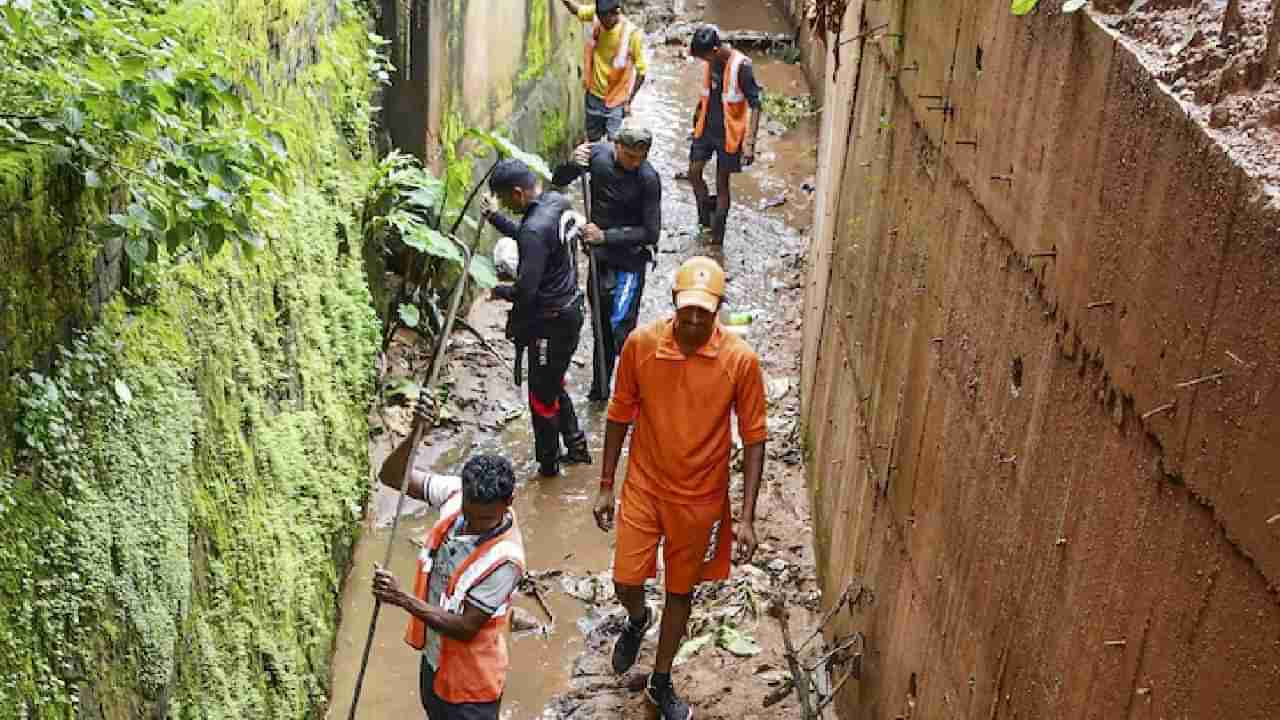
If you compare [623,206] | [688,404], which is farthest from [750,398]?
[623,206]

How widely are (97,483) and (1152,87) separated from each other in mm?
2857

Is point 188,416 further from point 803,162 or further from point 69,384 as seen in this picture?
point 803,162

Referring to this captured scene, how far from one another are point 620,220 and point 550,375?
1249mm

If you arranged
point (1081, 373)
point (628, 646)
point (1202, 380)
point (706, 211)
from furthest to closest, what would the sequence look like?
point (706, 211), point (628, 646), point (1081, 373), point (1202, 380)

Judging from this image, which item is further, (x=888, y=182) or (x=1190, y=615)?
(x=888, y=182)

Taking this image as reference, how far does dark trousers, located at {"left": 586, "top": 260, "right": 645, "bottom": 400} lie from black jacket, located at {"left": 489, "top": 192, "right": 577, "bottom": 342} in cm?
85

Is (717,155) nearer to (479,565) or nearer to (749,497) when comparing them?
A: (749,497)

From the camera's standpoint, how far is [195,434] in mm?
4348

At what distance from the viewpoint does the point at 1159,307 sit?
2.42 meters

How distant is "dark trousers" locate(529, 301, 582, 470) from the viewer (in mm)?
7586

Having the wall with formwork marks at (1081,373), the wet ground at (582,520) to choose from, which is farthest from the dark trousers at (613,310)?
the wall with formwork marks at (1081,373)

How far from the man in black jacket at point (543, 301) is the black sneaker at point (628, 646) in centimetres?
190

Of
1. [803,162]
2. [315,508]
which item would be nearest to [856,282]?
[315,508]

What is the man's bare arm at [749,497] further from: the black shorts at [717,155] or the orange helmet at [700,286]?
the black shorts at [717,155]
